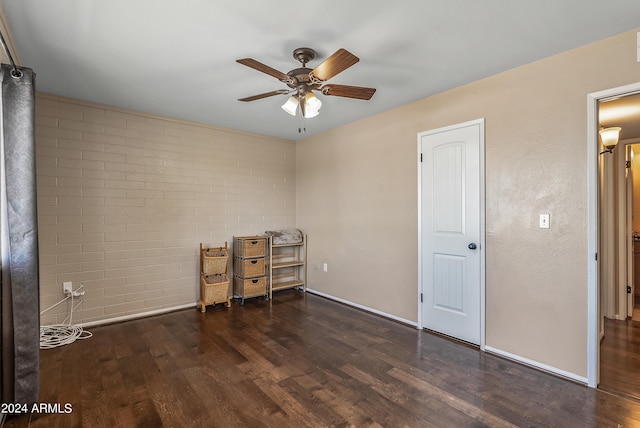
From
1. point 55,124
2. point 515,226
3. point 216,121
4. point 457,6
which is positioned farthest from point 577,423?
point 55,124

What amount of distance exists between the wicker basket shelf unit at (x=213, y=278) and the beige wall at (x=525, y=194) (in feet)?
6.40

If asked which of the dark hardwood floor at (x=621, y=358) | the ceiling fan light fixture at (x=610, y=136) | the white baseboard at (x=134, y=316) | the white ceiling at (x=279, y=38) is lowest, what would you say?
the dark hardwood floor at (x=621, y=358)

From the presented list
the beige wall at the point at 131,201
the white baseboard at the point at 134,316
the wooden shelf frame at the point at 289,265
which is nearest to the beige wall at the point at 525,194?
the wooden shelf frame at the point at 289,265

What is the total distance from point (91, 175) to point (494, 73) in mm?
4161

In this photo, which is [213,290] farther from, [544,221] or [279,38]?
[544,221]

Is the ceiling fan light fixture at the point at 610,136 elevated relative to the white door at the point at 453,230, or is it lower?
elevated

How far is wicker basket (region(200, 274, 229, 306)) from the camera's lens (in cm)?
388

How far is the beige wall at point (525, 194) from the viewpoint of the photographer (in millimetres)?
2246

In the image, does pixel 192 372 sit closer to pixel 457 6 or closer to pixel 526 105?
pixel 457 6

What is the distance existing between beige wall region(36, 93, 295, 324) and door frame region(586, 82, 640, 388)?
12.5ft

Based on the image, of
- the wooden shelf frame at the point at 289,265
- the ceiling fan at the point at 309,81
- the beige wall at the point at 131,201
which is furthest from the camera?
the wooden shelf frame at the point at 289,265

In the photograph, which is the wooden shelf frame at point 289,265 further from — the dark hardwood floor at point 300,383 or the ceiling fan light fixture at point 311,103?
the ceiling fan light fixture at point 311,103

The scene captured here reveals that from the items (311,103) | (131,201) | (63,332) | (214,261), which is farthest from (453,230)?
(63,332)

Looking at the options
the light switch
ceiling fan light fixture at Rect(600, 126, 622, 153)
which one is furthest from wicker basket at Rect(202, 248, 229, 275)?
ceiling fan light fixture at Rect(600, 126, 622, 153)
